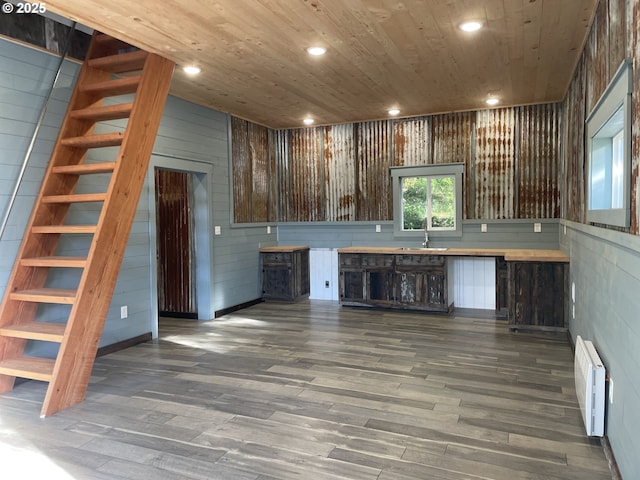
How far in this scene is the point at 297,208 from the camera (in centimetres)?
806

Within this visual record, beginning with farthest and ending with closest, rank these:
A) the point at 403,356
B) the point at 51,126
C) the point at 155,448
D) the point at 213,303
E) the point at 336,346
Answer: the point at 213,303 → the point at 336,346 → the point at 403,356 → the point at 51,126 → the point at 155,448

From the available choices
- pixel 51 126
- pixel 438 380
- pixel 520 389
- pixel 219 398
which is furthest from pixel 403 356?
pixel 51 126

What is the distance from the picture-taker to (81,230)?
3578 mm

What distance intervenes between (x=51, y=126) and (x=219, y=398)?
2.85m

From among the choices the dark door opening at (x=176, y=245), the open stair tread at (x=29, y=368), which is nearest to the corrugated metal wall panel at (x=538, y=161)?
the dark door opening at (x=176, y=245)

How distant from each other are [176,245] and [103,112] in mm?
2871

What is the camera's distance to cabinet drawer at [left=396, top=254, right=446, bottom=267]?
641 cm

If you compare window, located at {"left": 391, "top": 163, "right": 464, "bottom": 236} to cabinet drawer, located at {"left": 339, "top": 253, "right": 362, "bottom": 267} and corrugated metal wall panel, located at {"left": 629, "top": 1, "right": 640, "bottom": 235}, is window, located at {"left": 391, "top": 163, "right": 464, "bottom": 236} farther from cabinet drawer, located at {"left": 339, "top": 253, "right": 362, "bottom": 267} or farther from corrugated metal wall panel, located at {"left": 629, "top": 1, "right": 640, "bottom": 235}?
corrugated metal wall panel, located at {"left": 629, "top": 1, "right": 640, "bottom": 235}

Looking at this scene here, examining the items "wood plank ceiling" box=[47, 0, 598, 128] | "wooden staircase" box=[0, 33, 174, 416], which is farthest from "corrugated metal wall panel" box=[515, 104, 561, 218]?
"wooden staircase" box=[0, 33, 174, 416]

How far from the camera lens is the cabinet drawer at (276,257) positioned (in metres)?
7.43

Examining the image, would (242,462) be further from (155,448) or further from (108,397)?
(108,397)

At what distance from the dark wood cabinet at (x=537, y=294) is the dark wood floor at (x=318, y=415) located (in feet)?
0.87

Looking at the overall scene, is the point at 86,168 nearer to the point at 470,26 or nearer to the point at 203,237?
the point at 203,237

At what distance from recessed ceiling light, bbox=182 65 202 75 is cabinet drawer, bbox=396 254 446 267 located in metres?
3.62
